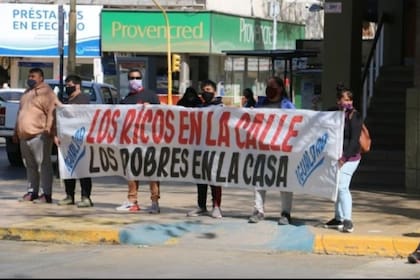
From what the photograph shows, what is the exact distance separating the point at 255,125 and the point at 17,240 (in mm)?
3375

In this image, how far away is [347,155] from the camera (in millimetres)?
10258

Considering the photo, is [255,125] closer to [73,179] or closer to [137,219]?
[137,219]

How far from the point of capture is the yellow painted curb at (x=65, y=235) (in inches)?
404

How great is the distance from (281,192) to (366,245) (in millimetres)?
1609

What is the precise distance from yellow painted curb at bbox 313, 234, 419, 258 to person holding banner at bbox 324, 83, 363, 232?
1.56ft

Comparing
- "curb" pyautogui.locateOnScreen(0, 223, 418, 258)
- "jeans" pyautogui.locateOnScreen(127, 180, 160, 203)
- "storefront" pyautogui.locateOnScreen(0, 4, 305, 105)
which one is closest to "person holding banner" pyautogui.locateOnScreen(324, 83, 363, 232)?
"curb" pyautogui.locateOnScreen(0, 223, 418, 258)

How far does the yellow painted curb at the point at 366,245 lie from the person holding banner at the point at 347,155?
1.56 ft

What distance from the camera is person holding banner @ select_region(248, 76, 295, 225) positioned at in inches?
423

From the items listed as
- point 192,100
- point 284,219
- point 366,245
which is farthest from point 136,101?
point 366,245

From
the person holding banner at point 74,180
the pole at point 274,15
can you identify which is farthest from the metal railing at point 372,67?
the pole at point 274,15

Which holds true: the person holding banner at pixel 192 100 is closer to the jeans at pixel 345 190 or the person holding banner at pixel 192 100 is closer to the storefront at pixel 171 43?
the jeans at pixel 345 190

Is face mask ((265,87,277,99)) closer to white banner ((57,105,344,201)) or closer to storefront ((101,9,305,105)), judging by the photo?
white banner ((57,105,344,201))

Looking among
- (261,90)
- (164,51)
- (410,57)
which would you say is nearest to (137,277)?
(410,57)

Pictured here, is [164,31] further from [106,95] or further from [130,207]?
[130,207]
